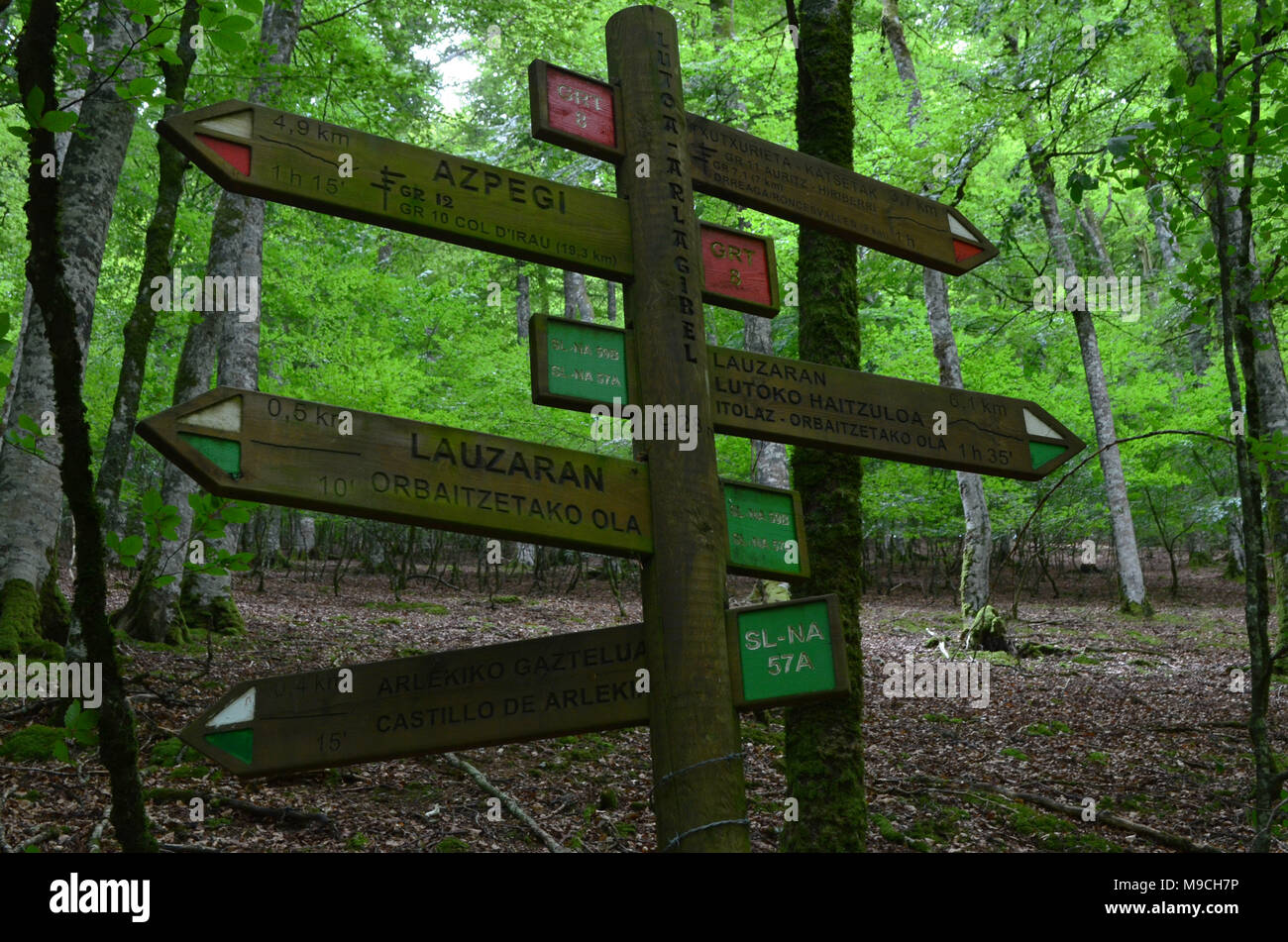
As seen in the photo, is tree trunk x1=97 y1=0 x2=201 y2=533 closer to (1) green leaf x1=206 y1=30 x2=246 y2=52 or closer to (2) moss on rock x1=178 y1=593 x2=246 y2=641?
(2) moss on rock x1=178 y1=593 x2=246 y2=641

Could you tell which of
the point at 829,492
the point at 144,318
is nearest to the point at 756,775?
the point at 829,492

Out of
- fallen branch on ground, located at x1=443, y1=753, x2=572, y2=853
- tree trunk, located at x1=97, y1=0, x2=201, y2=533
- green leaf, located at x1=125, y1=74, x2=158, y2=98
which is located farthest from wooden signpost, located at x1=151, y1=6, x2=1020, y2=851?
tree trunk, located at x1=97, y1=0, x2=201, y2=533

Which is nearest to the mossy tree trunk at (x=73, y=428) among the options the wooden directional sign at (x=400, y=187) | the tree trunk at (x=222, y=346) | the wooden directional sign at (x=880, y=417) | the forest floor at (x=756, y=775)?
the wooden directional sign at (x=400, y=187)

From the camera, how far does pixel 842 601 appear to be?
3.94m

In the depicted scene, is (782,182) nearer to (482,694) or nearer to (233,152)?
(233,152)

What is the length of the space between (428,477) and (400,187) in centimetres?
98

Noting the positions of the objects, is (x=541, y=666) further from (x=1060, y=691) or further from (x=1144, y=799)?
(x=1060, y=691)

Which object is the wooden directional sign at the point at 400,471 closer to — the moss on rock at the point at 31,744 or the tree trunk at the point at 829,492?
the tree trunk at the point at 829,492

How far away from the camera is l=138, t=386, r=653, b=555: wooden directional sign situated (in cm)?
223

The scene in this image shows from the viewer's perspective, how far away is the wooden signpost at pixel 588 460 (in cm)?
247

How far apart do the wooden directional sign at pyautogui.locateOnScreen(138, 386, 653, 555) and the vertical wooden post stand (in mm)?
138

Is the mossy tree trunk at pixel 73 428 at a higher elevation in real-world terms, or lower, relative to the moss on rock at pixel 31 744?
higher

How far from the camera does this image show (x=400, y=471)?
2463mm

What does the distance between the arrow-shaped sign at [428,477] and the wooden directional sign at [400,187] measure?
26.0 inches
